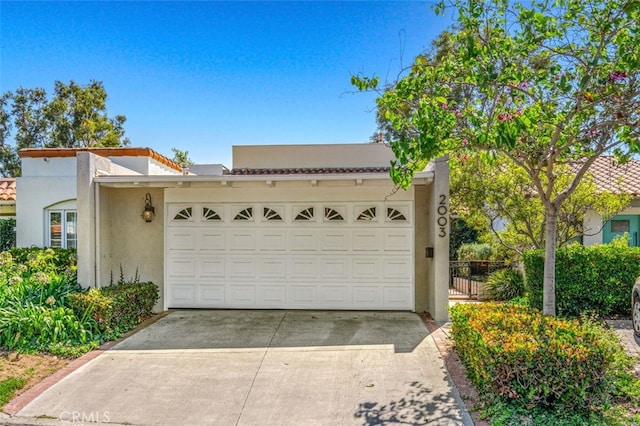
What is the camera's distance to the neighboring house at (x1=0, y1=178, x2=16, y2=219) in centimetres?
1520

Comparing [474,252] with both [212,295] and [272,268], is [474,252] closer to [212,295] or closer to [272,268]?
[272,268]

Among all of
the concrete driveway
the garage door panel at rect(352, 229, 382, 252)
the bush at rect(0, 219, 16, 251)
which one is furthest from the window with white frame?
the garage door panel at rect(352, 229, 382, 252)

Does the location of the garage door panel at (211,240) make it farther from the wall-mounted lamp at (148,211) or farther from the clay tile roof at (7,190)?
the clay tile roof at (7,190)

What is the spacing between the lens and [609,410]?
4.37 metres

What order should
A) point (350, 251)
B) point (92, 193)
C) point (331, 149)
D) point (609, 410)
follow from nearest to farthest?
point (609, 410)
point (92, 193)
point (350, 251)
point (331, 149)

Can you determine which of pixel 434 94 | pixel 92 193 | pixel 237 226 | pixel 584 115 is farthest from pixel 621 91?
pixel 92 193

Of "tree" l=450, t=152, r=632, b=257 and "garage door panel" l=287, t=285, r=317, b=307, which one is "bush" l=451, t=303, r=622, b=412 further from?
"tree" l=450, t=152, r=632, b=257

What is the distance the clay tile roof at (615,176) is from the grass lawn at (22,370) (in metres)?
14.6

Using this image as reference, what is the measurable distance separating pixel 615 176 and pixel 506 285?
693 centimetres

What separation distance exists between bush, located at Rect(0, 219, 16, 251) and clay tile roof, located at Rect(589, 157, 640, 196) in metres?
20.5

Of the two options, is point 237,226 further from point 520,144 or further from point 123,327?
point 520,144

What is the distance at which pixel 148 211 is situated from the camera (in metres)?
9.87

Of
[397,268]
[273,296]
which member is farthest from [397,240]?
[273,296]

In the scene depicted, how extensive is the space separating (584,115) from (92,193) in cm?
925
